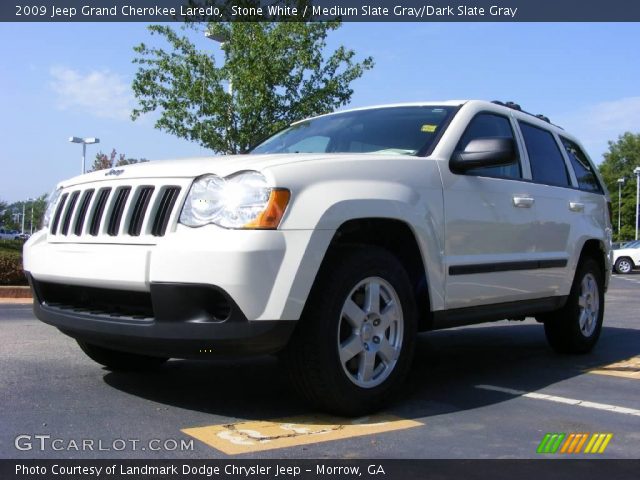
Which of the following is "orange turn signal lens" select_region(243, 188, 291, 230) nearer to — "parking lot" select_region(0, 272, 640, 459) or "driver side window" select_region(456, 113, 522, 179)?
"parking lot" select_region(0, 272, 640, 459)

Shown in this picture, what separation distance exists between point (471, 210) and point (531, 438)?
1458 millimetres

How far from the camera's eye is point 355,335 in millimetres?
3395

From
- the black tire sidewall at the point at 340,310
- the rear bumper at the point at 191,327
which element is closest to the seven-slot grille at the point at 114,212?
the rear bumper at the point at 191,327

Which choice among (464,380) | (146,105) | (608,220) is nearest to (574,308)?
(608,220)

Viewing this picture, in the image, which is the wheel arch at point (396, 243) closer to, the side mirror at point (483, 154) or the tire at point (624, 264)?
the side mirror at point (483, 154)

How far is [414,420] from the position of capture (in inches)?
135

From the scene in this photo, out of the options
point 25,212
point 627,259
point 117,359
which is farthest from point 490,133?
point 25,212

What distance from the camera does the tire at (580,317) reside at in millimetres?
5551

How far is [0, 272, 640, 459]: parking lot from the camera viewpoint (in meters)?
2.94

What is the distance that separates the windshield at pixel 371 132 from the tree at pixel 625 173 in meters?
72.8

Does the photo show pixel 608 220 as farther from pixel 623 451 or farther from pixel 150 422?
pixel 150 422

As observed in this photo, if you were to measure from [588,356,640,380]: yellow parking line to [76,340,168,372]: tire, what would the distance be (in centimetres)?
316

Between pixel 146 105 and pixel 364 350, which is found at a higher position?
pixel 146 105

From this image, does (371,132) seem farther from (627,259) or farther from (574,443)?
(627,259)
